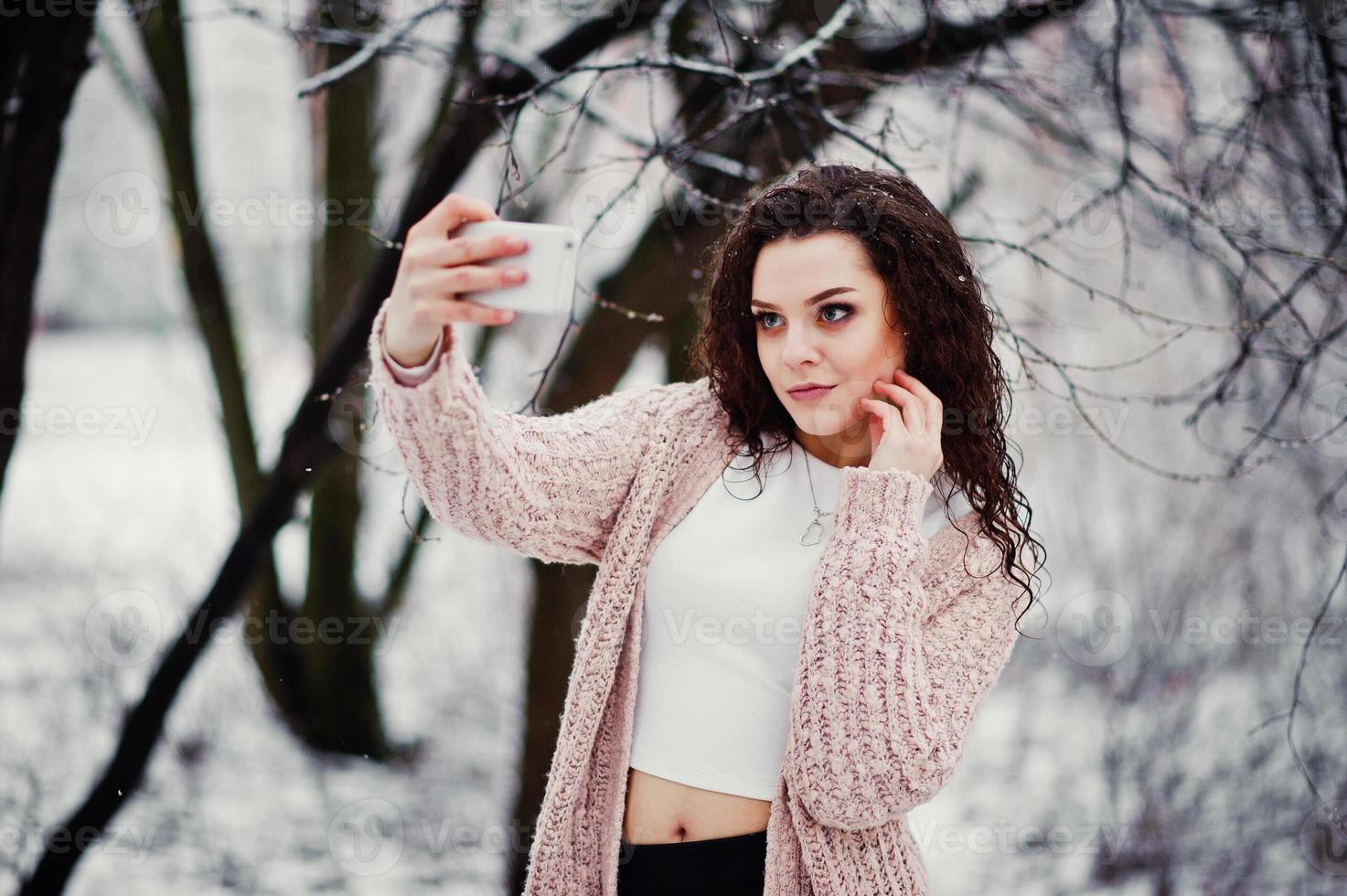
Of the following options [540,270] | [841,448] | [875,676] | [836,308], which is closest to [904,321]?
[836,308]

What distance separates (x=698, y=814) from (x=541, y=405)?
1538 millimetres

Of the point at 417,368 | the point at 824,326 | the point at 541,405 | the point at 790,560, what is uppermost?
the point at 541,405

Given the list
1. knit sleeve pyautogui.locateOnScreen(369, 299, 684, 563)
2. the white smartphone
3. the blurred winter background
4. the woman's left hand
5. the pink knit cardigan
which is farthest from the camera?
the blurred winter background

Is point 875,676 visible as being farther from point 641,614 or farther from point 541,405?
point 541,405

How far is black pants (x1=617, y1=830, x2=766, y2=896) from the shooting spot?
1.48 metres

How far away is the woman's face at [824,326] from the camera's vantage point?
4.76ft

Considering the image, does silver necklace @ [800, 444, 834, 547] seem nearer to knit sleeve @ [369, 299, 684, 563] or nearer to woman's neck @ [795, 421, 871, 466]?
woman's neck @ [795, 421, 871, 466]

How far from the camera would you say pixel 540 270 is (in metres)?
1.10

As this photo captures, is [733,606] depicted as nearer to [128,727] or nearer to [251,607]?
[128,727]

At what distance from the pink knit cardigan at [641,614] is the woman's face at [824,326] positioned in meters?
0.11

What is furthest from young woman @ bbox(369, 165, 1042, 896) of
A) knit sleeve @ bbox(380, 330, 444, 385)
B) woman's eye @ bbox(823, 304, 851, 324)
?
knit sleeve @ bbox(380, 330, 444, 385)

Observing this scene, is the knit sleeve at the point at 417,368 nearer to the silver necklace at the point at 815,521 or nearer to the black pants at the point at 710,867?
the silver necklace at the point at 815,521

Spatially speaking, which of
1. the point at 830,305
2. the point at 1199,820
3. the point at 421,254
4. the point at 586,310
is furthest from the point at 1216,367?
the point at 421,254

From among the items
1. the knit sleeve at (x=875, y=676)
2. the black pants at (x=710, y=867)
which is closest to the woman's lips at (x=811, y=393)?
the knit sleeve at (x=875, y=676)
